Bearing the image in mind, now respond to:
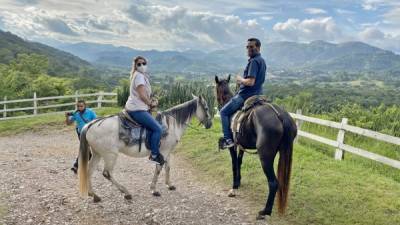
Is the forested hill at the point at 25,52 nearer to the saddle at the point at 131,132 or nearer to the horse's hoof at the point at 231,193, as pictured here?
the saddle at the point at 131,132

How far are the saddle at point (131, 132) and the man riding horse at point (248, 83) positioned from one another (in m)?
1.58

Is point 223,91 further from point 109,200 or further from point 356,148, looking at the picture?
point 356,148

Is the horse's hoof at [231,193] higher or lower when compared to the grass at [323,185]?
lower

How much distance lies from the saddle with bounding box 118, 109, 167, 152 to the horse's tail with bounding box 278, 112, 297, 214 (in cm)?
247

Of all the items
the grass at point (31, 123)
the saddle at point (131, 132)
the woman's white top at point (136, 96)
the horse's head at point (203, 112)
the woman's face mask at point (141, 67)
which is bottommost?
the grass at point (31, 123)

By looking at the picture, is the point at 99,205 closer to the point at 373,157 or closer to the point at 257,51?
the point at 257,51

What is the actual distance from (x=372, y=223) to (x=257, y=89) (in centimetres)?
295

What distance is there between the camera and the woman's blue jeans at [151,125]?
6.71m

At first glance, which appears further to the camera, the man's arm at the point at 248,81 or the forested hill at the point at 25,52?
the forested hill at the point at 25,52

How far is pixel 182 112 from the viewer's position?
7676 millimetres

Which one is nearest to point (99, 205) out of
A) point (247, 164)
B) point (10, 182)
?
point (10, 182)

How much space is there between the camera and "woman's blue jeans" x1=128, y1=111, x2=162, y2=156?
671cm

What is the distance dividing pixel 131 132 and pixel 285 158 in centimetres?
277

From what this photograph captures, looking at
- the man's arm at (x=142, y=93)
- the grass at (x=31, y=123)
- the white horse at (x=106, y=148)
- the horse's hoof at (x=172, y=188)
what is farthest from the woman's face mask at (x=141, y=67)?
the grass at (x=31, y=123)
